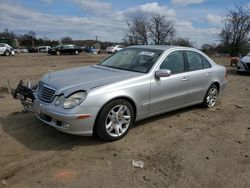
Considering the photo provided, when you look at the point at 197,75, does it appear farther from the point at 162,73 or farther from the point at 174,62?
the point at 162,73

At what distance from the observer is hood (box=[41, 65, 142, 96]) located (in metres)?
4.56

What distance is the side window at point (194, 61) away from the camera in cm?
629

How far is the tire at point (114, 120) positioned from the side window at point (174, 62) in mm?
1204

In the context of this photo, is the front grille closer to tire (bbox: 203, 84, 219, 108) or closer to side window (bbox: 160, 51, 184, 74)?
side window (bbox: 160, 51, 184, 74)

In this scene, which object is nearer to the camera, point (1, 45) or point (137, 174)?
point (137, 174)

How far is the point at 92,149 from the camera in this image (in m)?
4.51

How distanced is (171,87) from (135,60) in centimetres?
88

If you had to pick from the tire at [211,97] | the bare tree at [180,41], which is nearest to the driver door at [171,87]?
the tire at [211,97]

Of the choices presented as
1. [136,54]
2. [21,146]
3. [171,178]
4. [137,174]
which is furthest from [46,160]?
[136,54]

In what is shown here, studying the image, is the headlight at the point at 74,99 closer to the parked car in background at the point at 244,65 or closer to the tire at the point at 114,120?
the tire at the point at 114,120

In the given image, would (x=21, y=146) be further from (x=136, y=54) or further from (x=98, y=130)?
(x=136, y=54)

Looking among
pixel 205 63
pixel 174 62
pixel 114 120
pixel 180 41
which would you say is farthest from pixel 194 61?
pixel 180 41

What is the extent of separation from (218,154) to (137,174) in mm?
1453

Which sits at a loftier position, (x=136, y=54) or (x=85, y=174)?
(x=136, y=54)
